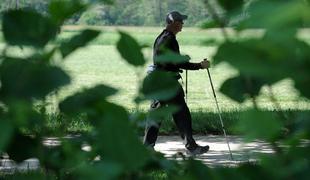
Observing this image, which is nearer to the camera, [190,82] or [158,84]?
[158,84]

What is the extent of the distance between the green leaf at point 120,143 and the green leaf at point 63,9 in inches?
9.8

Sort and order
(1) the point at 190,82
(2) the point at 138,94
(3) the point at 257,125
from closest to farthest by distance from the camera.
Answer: (3) the point at 257,125 < (2) the point at 138,94 < (1) the point at 190,82

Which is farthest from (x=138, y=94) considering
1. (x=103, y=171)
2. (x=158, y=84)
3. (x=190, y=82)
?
(x=190, y=82)

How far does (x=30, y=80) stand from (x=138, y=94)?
0.94 ft

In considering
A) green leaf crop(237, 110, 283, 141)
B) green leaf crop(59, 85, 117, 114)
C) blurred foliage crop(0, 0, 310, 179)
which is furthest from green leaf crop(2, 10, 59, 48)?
green leaf crop(237, 110, 283, 141)

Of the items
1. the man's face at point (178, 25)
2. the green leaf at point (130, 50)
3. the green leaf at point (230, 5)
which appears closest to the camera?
the green leaf at point (230, 5)

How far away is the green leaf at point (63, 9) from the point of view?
1.26 meters

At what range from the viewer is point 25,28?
3.86 ft

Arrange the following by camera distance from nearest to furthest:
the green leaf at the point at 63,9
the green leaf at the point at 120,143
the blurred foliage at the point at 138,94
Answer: the blurred foliage at the point at 138,94 < the green leaf at the point at 120,143 < the green leaf at the point at 63,9

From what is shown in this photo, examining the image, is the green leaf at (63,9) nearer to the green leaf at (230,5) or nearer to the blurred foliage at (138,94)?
the blurred foliage at (138,94)

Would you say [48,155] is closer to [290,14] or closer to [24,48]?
[24,48]

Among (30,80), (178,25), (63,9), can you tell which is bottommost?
(178,25)

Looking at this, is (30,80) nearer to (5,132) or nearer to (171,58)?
(5,132)

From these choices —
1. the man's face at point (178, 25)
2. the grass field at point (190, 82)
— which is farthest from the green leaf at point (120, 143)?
the man's face at point (178, 25)
